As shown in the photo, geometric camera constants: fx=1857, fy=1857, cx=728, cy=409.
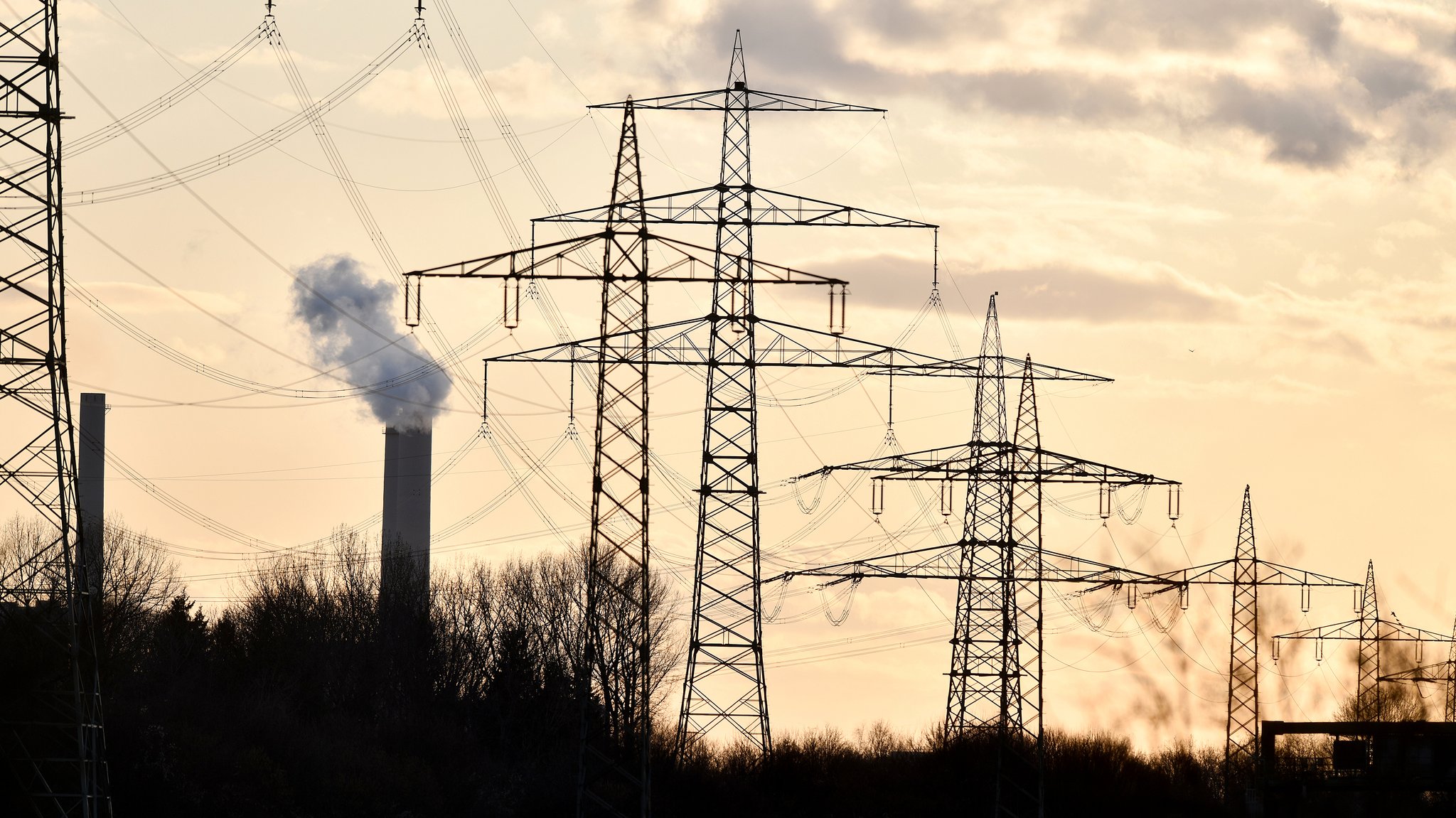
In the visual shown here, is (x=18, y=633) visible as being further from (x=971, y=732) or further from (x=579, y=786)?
(x=971, y=732)

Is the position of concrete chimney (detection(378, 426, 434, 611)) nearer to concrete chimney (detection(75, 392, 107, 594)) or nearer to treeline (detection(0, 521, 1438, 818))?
concrete chimney (detection(75, 392, 107, 594))

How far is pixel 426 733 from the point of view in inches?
2763

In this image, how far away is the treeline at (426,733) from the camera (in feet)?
189

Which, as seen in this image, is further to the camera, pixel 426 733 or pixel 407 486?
pixel 407 486

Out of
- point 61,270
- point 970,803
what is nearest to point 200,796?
point 970,803

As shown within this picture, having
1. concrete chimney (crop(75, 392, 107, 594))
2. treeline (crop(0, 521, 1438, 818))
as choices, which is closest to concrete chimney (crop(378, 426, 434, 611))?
concrete chimney (crop(75, 392, 107, 594))

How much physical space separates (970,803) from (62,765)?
30287 mm

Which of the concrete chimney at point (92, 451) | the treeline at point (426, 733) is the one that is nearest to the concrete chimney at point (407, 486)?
the concrete chimney at point (92, 451)

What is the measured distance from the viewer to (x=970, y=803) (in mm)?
58938

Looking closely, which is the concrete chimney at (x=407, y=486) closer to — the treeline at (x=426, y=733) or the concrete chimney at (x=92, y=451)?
the concrete chimney at (x=92, y=451)

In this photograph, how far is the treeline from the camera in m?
57.6

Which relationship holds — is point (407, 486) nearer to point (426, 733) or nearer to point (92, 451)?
point (92, 451)

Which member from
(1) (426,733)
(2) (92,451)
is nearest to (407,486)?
(2) (92,451)

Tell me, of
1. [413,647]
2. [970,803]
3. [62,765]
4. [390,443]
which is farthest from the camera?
[390,443]
